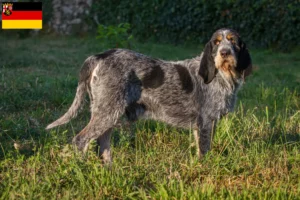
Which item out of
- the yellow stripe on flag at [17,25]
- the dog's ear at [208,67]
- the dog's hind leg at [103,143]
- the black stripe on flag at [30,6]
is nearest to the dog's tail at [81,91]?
the dog's hind leg at [103,143]

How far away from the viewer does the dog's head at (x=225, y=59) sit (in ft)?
19.7

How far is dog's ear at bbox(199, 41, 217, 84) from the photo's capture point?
609cm

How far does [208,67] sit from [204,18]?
989cm

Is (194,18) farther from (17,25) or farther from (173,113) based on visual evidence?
(173,113)

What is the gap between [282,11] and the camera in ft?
46.3

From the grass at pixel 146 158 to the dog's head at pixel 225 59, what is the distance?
0.51 meters

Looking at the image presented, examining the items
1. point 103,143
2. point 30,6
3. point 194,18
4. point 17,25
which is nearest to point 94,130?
point 103,143

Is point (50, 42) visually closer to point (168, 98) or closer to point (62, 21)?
point (62, 21)

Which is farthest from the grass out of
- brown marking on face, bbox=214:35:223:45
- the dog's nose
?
brown marking on face, bbox=214:35:223:45

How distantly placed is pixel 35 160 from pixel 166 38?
12.0 metres

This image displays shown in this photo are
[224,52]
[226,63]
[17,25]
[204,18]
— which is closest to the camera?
[224,52]

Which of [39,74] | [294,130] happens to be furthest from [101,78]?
[39,74]

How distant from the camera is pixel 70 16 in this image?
18797 millimetres

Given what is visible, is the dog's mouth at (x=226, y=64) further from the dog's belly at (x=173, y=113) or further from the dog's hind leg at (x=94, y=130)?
the dog's hind leg at (x=94, y=130)
